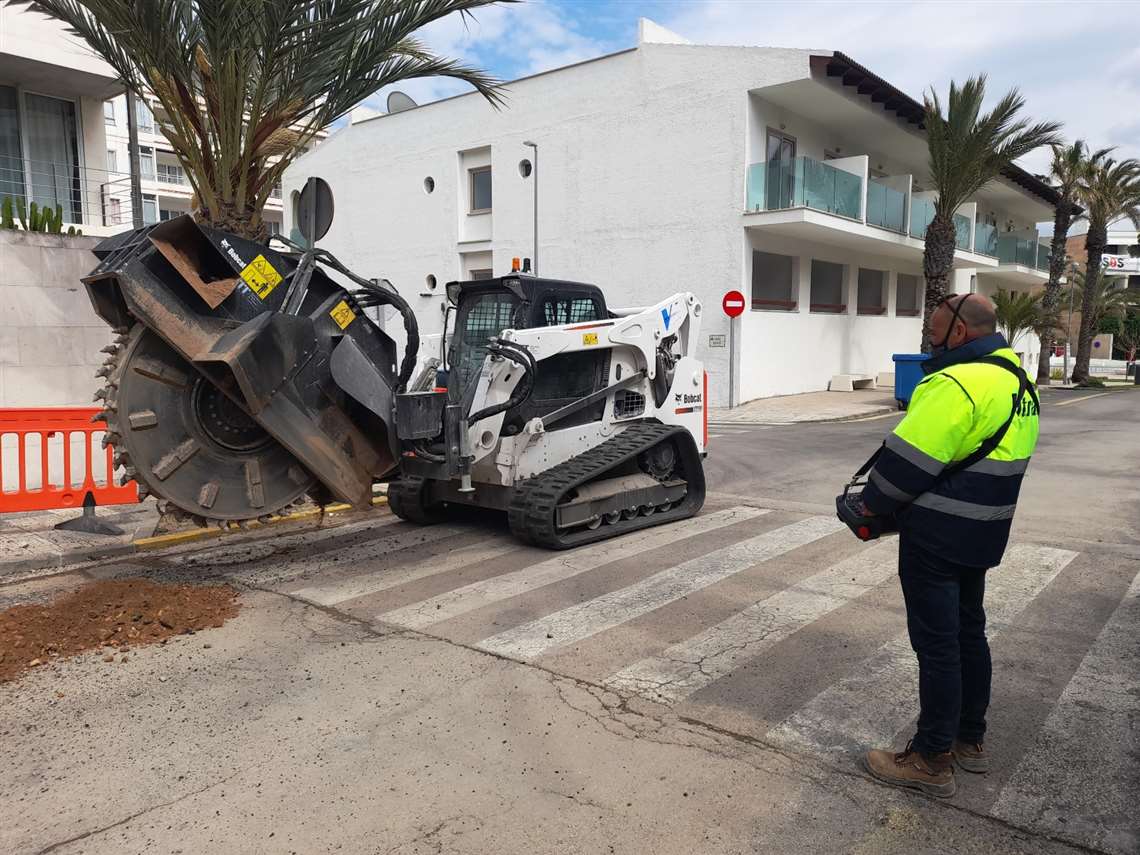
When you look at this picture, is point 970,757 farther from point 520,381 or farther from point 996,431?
point 520,381

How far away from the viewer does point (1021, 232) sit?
145ft

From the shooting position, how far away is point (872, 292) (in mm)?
28688

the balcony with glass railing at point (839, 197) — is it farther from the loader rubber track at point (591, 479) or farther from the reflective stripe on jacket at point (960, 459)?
the reflective stripe on jacket at point (960, 459)

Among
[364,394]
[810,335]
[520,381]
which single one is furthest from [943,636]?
[810,335]

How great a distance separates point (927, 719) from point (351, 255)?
97.8ft

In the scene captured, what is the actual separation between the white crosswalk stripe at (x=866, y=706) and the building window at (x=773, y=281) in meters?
18.2

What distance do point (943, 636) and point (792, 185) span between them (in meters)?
18.7

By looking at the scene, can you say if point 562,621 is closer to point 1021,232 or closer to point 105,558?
point 105,558

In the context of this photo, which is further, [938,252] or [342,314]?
[938,252]

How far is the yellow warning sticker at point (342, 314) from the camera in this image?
5.84 metres

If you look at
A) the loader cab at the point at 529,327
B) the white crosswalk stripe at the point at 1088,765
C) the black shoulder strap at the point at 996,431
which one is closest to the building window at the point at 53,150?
the loader cab at the point at 529,327

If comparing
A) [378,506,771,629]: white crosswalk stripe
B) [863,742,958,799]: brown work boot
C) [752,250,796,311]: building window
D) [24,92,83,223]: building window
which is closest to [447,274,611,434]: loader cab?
[378,506,771,629]: white crosswalk stripe

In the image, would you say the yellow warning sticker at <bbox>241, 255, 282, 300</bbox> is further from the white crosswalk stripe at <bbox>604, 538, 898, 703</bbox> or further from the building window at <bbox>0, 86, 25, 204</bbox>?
the building window at <bbox>0, 86, 25, 204</bbox>

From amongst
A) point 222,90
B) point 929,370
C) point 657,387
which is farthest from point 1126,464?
point 222,90
